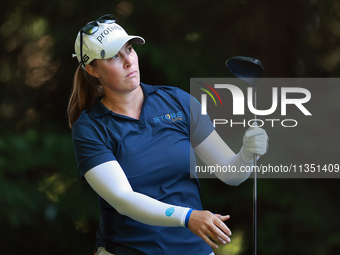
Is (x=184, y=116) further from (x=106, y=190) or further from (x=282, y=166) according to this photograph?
(x=282, y=166)

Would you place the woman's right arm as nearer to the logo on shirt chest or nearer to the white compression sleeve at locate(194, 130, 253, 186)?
the logo on shirt chest

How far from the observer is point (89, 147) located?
5.97ft

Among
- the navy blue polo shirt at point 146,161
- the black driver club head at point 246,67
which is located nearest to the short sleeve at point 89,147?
the navy blue polo shirt at point 146,161

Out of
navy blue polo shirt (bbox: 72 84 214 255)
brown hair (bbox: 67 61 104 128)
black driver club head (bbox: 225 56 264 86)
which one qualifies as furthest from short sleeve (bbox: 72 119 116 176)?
black driver club head (bbox: 225 56 264 86)

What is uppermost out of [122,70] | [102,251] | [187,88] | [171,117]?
[187,88]

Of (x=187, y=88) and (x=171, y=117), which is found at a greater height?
(x=187, y=88)

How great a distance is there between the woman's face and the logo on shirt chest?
12 centimetres

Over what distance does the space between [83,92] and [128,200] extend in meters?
0.41

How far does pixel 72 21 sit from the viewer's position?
285 centimetres

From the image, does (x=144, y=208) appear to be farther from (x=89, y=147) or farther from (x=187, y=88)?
(x=187, y=88)

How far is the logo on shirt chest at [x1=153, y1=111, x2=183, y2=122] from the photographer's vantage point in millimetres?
1882

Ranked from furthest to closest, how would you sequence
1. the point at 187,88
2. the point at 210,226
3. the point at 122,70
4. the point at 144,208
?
the point at 187,88 → the point at 122,70 → the point at 144,208 → the point at 210,226

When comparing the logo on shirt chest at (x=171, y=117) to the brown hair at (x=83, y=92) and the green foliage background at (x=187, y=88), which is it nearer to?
the brown hair at (x=83, y=92)

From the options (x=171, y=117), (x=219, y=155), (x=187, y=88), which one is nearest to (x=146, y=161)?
(x=171, y=117)
